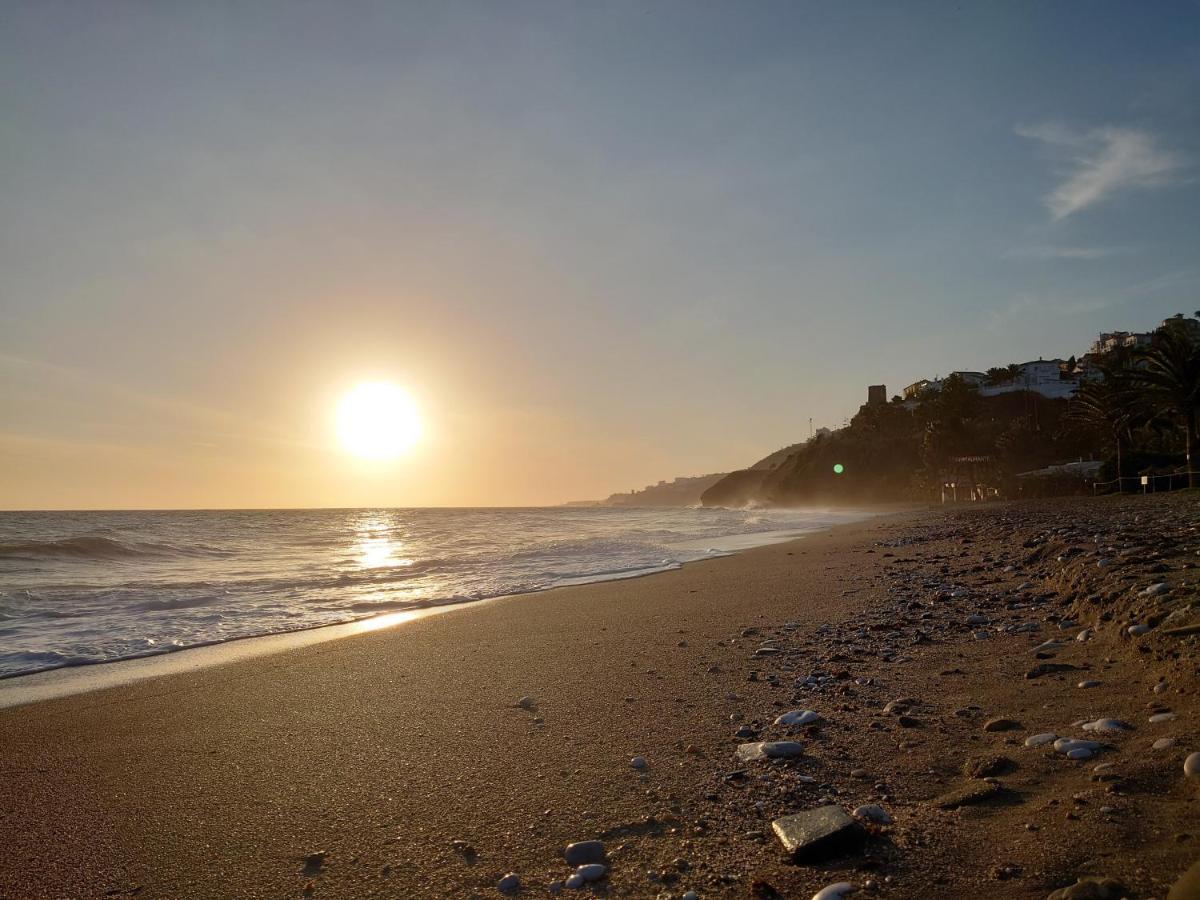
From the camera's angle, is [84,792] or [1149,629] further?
[1149,629]

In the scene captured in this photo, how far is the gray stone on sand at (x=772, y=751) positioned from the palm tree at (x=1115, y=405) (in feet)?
140

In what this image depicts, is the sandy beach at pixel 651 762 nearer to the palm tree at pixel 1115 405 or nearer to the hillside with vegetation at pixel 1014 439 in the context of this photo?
the hillside with vegetation at pixel 1014 439

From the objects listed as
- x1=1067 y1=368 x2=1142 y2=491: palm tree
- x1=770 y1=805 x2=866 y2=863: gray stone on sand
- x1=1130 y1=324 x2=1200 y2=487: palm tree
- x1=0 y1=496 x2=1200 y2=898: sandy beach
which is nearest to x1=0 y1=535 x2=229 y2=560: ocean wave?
x1=0 y1=496 x2=1200 y2=898: sandy beach

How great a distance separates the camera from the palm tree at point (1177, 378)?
33.1m

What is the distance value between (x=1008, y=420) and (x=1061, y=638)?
95111 mm

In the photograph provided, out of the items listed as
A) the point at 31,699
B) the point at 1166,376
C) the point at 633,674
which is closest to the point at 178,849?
the point at 633,674

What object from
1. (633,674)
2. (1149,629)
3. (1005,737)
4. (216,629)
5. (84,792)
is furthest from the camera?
(216,629)

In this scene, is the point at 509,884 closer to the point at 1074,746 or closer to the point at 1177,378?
the point at 1074,746

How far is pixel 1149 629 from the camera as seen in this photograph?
16.8 ft

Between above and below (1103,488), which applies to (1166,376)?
above

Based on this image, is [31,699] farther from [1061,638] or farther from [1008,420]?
[1008,420]

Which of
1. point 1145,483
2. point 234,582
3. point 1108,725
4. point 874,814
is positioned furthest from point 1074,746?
point 1145,483

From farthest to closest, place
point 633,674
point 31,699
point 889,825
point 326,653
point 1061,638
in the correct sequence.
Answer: point 326,653 → point 31,699 → point 633,674 → point 1061,638 → point 889,825

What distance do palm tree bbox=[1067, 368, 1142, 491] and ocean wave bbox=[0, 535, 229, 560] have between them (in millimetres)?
44323
